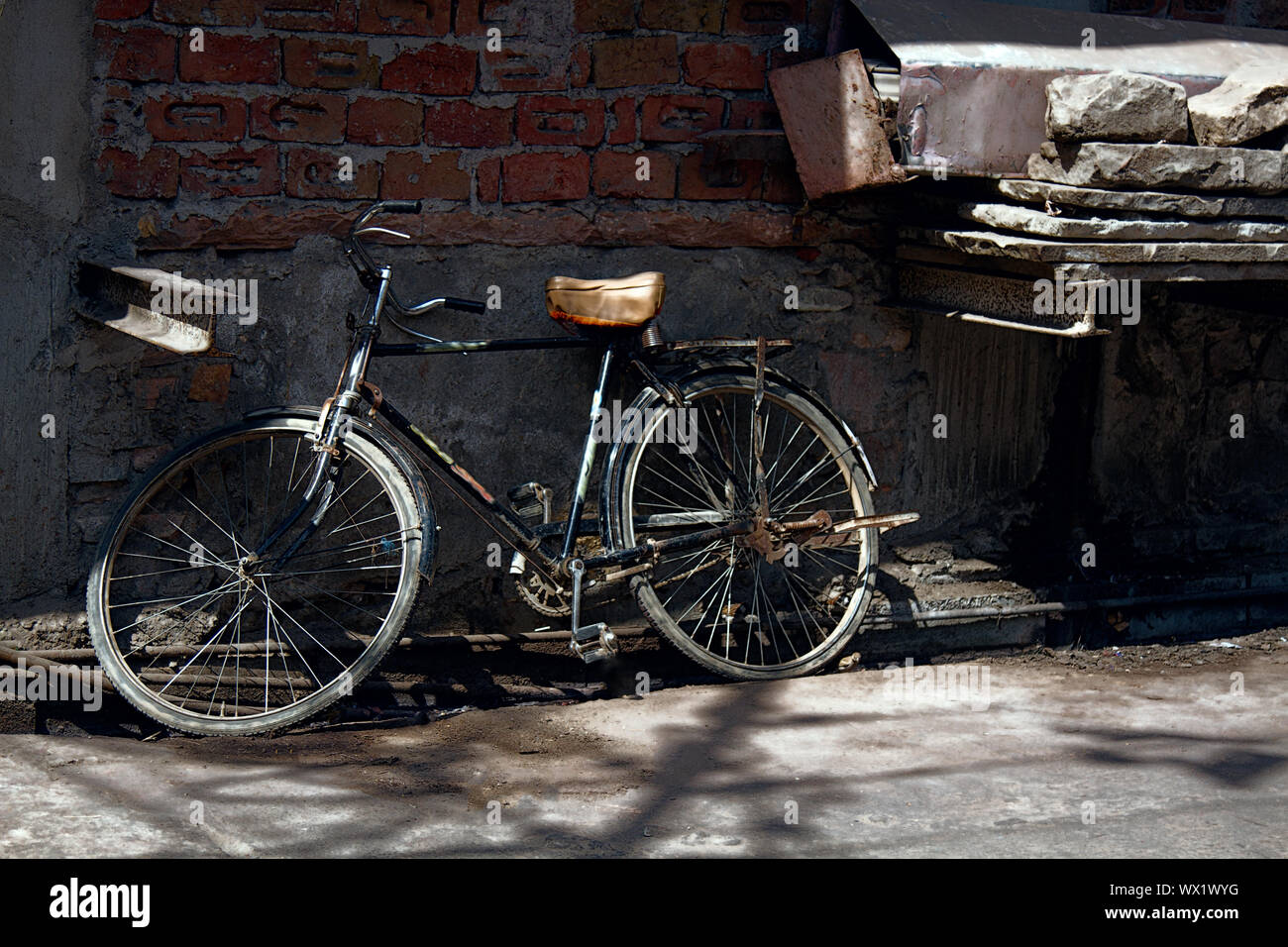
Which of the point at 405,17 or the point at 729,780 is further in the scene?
the point at 405,17

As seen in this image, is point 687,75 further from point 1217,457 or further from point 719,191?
point 1217,457

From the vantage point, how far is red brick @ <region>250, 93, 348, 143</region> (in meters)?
3.61

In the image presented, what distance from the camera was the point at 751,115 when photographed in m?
3.98

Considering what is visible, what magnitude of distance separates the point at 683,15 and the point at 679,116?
28cm

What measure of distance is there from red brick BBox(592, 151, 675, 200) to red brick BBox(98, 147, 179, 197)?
1152 millimetres

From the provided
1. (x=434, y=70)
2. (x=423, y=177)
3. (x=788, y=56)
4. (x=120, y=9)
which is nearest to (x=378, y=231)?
(x=423, y=177)

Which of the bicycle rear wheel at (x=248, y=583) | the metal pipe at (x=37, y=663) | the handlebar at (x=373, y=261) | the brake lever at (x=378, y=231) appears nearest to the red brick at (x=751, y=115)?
the handlebar at (x=373, y=261)

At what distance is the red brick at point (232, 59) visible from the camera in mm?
3547

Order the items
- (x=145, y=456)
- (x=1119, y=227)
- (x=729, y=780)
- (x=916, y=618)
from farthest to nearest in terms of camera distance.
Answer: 1. (x=916, y=618)
2. (x=145, y=456)
3. (x=1119, y=227)
4. (x=729, y=780)

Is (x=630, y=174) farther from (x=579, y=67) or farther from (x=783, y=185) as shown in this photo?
(x=783, y=185)

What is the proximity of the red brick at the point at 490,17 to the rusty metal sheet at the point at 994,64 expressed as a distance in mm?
981

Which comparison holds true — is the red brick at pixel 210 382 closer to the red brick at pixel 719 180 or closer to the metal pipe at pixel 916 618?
the metal pipe at pixel 916 618

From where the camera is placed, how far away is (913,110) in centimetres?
371
